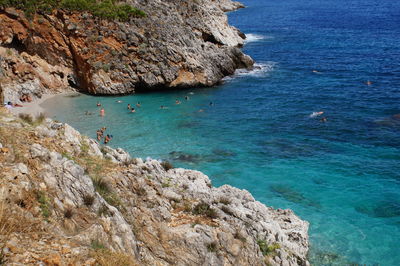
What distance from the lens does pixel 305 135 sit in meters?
31.6

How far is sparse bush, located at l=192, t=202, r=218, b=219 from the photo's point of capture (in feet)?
43.9

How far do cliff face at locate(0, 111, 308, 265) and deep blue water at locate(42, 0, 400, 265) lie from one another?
14.9 feet

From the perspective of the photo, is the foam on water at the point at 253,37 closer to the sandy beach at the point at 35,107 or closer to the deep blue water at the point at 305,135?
the deep blue water at the point at 305,135

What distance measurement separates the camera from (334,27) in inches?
3292

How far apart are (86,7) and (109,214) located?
131 ft

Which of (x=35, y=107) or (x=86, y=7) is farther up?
(x=86, y=7)

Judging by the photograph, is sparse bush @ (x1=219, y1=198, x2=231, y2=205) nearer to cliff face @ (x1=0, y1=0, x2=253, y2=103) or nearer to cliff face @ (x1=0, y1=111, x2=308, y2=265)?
cliff face @ (x1=0, y1=111, x2=308, y2=265)

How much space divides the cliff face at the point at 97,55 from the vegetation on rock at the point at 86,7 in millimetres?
780

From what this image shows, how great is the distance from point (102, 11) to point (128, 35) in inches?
177

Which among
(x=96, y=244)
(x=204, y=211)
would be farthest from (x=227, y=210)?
(x=96, y=244)

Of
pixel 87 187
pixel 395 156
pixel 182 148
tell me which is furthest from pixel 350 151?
pixel 87 187

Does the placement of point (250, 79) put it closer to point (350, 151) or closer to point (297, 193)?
point (350, 151)

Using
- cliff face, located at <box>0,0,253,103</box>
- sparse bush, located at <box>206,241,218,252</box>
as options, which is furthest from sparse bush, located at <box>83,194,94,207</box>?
cliff face, located at <box>0,0,253,103</box>

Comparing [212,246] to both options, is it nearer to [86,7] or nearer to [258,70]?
[86,7]
